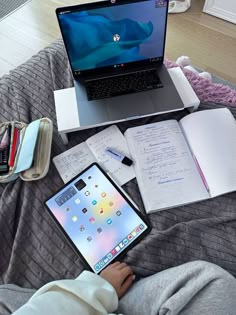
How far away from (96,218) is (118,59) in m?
0.54

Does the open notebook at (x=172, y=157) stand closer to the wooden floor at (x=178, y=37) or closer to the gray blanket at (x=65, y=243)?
the gray blanket at (x=65, y=243)

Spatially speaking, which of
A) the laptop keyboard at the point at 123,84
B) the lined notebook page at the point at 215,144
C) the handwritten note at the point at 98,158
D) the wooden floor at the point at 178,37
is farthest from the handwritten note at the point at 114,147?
the wooden floor at the point at 178,37

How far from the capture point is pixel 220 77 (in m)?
1.50

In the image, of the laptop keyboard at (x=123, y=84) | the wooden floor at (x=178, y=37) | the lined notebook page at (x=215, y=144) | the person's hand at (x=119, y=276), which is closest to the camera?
the person's hand at (x=119, y=276)

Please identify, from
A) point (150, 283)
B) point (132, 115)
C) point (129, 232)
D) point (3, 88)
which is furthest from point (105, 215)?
point (3, 88)

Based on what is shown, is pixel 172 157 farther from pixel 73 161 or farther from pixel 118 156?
pixel 73 161

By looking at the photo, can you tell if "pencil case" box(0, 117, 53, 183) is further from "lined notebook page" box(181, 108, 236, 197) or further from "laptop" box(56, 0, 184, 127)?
"lined notebook page" box(181, 108, 236, 197)

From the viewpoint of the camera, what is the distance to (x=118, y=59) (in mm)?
867

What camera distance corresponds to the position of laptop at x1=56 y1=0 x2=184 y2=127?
731 mm

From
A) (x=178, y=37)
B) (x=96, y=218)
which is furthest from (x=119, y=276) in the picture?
(x=178, y=37)

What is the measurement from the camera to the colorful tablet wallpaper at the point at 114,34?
728mm

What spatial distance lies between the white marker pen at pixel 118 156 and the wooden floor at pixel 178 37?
1019 mm

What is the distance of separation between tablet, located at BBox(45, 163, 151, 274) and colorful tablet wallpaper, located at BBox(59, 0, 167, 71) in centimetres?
38

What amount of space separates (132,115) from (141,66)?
0.68 ft
